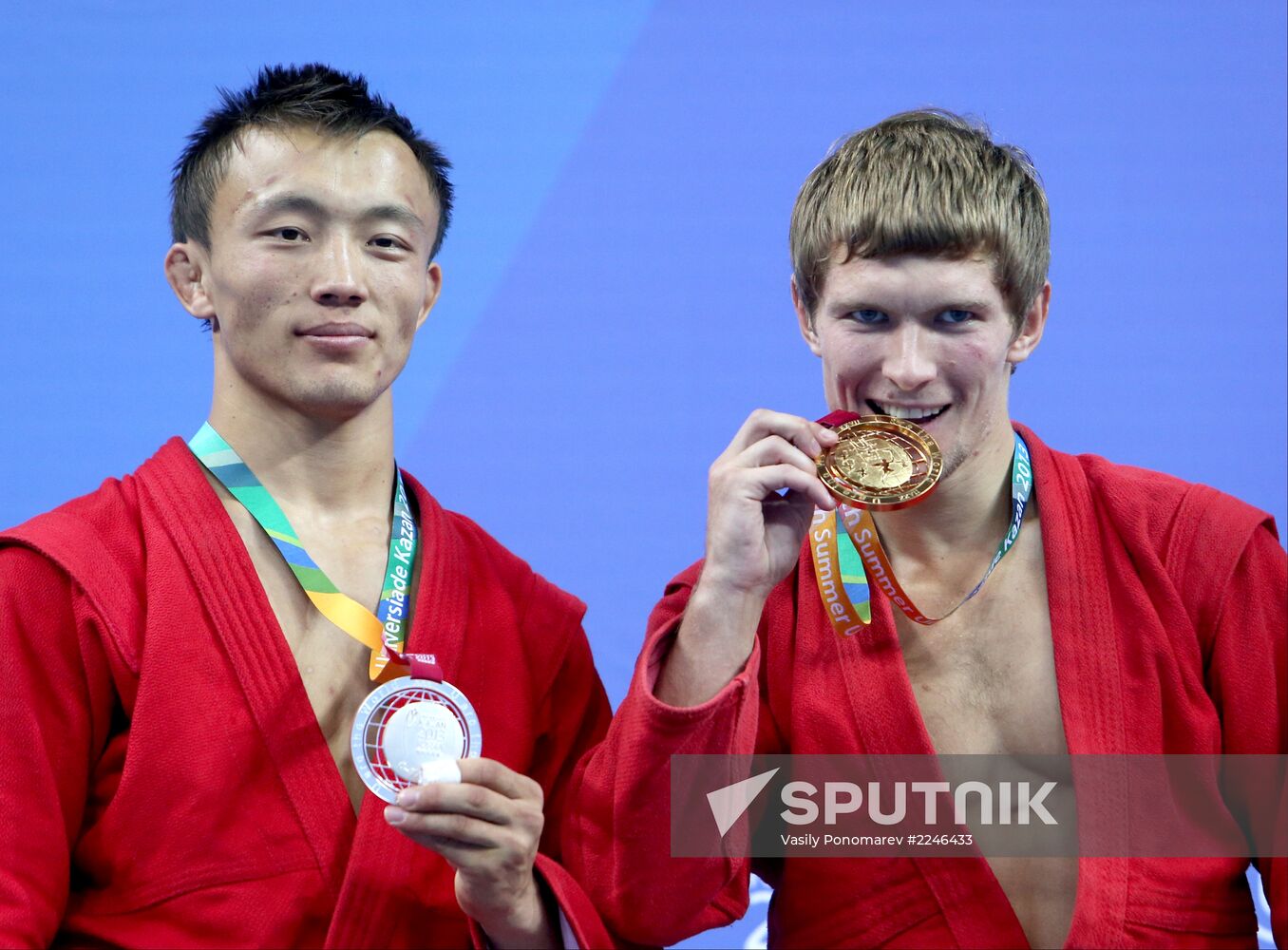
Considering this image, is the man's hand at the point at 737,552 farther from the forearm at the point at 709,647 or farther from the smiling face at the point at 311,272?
the smiling face at the point at 311,272

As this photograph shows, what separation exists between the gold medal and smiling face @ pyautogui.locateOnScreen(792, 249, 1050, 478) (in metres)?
0.04

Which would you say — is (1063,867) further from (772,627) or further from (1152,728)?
(772,627)

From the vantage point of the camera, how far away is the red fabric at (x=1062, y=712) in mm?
1905

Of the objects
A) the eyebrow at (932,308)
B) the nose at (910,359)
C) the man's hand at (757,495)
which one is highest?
the eyebrow at (932,308)

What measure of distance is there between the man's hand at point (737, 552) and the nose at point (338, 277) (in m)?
0.52

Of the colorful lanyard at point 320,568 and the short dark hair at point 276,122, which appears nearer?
the colorful lanyard at point 320,568

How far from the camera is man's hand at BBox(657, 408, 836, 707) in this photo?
75.0 inches

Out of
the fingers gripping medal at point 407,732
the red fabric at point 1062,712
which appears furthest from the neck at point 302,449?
the red fabric at point 1062,712

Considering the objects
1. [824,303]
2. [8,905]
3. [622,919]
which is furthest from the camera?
[824,303]

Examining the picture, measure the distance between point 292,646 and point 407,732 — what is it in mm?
271

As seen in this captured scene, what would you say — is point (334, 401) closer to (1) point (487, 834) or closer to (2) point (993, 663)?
(1) point (487, 834)

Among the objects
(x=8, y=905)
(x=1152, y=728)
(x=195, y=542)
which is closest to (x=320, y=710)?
(x=195, y=542)

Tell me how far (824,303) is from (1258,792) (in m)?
0.84

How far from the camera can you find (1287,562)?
203 centimetres
